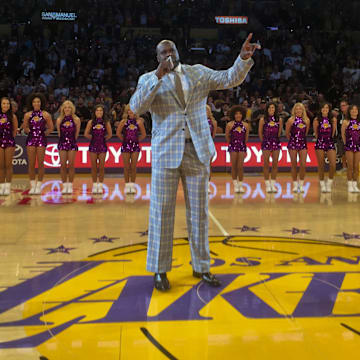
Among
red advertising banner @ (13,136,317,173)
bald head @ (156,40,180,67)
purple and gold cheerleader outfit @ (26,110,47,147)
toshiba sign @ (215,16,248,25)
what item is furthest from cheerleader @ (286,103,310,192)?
toshiba sign @ (215,16,248,25)

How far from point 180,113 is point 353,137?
6.21m

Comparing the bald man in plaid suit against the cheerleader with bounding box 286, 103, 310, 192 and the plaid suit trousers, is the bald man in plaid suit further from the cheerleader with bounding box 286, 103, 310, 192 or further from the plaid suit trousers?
the cheerleader with bounding box 286, 103, 310, 192

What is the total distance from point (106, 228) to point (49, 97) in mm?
8214

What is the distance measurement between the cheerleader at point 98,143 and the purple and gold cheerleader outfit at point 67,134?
0.77 ft

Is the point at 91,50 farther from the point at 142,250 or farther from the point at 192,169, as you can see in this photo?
the point at 192,169

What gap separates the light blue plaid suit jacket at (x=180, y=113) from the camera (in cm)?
393

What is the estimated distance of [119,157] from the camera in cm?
1252

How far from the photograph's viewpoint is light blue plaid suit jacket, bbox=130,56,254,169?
155 inches

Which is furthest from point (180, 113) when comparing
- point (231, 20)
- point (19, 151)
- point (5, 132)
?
point (231, 20)

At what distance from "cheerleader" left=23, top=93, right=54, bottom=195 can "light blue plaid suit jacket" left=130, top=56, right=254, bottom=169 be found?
5.70m

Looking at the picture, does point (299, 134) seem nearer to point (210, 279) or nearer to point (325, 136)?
point (325, 136)

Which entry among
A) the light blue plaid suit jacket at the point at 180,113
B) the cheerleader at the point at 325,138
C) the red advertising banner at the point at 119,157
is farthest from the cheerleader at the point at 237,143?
the light blue plaid suit jacket at the point at 180,113

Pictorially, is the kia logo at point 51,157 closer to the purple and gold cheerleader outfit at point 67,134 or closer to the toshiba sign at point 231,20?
the purple and gold cheerleader outfit at point 67,134

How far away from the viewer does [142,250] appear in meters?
5.37
